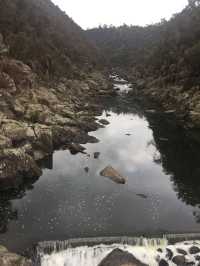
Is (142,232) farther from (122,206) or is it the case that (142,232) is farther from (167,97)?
(167,97)

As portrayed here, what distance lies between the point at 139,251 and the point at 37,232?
21.7 feet

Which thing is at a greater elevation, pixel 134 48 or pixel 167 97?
pixel 134 48

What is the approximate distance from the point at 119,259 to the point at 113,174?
38.3ft

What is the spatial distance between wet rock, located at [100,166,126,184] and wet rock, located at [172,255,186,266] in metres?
10.4

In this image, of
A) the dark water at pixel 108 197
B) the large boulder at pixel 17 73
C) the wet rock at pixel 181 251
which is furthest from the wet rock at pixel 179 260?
the large boulder at pixel 17 73

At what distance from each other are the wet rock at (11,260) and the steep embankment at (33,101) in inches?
362

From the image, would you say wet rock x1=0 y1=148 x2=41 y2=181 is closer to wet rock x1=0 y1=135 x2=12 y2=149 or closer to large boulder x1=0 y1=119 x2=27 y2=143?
wet rock x1=0 y1=135 x2=12 y2=149

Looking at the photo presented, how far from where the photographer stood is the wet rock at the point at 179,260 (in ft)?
62.7

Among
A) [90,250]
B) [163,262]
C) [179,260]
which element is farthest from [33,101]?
[179,260]

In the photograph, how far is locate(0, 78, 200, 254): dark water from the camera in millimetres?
21688

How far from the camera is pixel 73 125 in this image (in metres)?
41.4

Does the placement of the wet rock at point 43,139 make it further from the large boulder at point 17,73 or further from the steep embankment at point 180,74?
the steep embankment at point 180,74

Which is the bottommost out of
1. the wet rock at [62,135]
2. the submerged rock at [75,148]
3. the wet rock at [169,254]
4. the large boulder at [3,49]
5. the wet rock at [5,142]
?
the wet rock at [169,254]

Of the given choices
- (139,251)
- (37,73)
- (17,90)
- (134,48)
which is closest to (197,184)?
(139,251)
